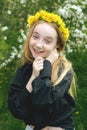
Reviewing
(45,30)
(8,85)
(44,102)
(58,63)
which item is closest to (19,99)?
(44,102)

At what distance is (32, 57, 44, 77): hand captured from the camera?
3.66 m

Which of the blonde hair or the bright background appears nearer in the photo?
the blonde hair

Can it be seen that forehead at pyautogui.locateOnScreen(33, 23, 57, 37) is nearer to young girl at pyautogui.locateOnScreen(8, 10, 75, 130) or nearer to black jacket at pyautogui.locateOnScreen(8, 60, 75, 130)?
young girl at pyautogui.locateOnScreen(8, 10, 75, 130)

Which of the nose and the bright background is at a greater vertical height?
the nose

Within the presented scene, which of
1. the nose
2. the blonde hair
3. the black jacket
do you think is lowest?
the black jacket

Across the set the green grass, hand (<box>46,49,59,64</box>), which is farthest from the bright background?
hand (<box>46,49,59,64</box>)

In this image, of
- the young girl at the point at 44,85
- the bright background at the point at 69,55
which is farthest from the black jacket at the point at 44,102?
the bright background at the point at 69,55

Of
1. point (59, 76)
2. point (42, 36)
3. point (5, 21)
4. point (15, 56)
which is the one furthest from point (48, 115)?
point (5, 21)

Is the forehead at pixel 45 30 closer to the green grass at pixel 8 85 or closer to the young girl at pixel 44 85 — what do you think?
the young girl at pixel 44 85

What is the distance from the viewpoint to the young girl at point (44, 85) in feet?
11.7

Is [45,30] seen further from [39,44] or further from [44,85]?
[44,85]

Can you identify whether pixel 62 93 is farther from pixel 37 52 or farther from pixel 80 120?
pixel 80 120

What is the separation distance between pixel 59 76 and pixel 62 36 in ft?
1.24

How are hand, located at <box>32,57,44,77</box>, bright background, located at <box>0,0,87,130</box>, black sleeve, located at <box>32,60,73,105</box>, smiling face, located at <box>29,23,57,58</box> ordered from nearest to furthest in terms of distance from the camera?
black sleeve, located at <box>32,60,73,105</box> < hand, located at <box>32,57,44,77</box> < smiling face, located at <box>29,23,57,58</box> < bright background, located at <box>0,0,87,130</box>
